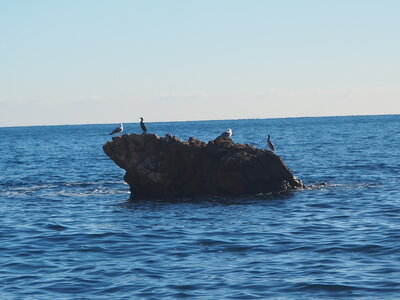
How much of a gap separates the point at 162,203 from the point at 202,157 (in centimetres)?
317

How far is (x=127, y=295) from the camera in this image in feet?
48.1

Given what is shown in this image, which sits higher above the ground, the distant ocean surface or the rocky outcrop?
the rocky outcrop

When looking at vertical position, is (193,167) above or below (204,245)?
above

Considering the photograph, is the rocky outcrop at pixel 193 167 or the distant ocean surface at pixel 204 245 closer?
the distant ocean surface at pixel 204 245

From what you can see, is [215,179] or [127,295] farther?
[215,179]

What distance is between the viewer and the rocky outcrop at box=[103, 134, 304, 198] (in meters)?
29.7

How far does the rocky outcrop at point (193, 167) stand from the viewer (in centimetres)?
2967

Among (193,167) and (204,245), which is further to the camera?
(193,167)

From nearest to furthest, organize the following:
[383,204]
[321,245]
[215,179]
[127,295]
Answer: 1. [127,295]
2. [321,245]
3. [383,204]
4. [215,179]

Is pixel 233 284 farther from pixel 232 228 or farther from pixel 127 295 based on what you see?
pixel 232 228

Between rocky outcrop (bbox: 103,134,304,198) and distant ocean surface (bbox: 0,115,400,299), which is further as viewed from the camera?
rocky outcrop (bbox: 103,134,304,198)

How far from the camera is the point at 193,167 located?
30500 mm

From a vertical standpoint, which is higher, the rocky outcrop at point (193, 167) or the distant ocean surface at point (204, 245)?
the rocky outcrop at point (193, 167)

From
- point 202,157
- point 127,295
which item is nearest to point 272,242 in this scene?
point 127,295
